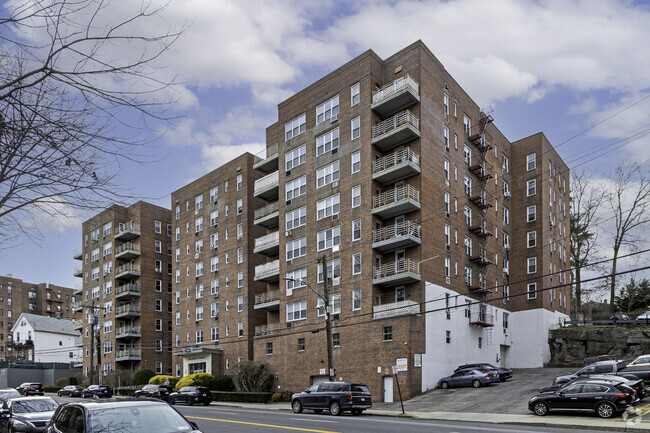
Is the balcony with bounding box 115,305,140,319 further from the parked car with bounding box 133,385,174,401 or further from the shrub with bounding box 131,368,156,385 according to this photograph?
the parked car with bounding box 133,385,174,401

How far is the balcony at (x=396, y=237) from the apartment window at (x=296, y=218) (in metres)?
8.23

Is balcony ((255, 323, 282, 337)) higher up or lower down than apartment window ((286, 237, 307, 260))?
lower down

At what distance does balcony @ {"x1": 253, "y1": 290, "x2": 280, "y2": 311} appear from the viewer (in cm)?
5166

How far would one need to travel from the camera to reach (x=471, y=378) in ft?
132

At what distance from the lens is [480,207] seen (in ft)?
170

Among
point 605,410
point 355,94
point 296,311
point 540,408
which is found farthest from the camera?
point 296,311

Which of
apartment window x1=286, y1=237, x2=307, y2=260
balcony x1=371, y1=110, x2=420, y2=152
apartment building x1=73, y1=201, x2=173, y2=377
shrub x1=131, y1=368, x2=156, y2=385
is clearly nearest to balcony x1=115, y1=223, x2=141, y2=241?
apartment building x1=73, y1=201, x2=173, y2=377

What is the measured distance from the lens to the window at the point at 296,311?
47531mm

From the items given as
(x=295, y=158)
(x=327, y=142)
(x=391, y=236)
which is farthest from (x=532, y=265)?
(x=295, y=158)

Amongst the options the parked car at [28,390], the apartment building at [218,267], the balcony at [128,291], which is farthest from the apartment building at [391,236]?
the balcony at [128,291]

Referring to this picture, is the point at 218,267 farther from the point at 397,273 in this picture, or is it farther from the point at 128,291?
the point at 397,273

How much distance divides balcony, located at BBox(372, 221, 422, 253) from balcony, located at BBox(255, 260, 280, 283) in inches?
458

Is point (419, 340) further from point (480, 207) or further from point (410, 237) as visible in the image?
point (480, 207)

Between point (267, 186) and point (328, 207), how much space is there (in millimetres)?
9448
